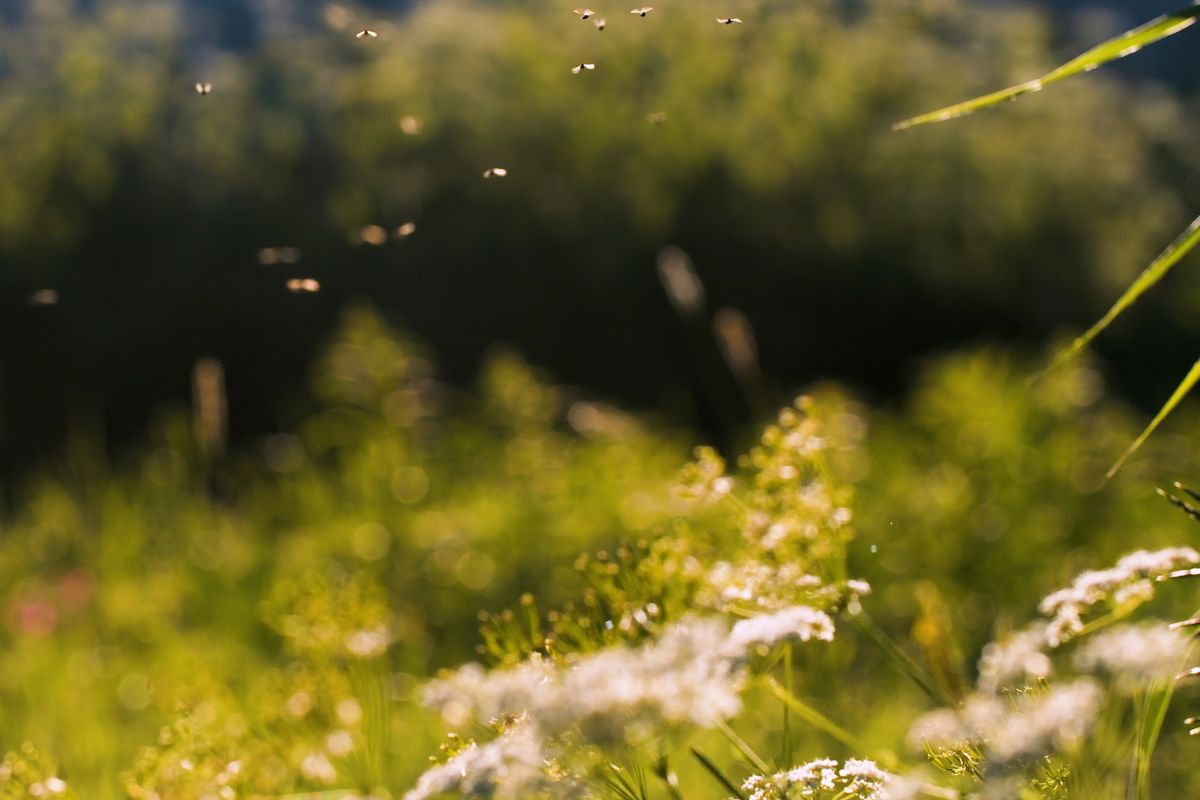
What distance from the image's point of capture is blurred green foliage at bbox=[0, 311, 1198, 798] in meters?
3.29

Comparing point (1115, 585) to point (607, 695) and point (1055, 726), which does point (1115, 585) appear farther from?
point (607, 695)

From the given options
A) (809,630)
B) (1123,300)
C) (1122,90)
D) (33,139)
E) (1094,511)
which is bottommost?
(33,139)

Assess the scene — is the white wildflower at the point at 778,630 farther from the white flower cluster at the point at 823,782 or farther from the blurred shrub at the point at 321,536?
the blurred shrub at the point at 321,536

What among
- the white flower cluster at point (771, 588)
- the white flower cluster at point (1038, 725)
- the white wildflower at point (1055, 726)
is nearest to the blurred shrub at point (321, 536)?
the white flower cluster at point (771, 588)

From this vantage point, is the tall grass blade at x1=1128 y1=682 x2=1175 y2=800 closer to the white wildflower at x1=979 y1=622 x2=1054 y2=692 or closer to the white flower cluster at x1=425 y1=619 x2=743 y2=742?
the white wildflower at x1=979 y1=622 x2=1054 y2=692

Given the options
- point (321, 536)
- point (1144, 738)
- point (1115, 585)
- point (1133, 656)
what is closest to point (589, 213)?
point (321, 536)

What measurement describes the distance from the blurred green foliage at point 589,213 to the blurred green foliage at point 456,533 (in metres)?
1.47

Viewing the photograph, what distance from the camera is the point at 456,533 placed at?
430 centimetres

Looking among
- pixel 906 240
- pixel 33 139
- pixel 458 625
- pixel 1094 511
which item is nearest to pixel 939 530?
pixel 1094 511

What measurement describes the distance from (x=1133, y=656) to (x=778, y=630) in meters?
0.28

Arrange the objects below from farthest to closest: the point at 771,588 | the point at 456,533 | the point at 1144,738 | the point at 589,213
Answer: the point at 589,213 → the point at 456,533 → the point at 771,588 → the point at 1144,738

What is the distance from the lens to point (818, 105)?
7016 millimetres

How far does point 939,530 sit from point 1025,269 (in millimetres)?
3617

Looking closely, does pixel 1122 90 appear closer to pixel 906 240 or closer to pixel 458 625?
pixel 906 240
